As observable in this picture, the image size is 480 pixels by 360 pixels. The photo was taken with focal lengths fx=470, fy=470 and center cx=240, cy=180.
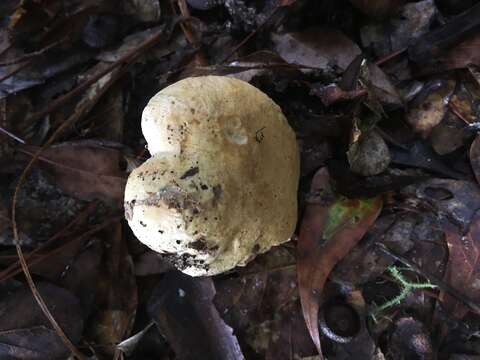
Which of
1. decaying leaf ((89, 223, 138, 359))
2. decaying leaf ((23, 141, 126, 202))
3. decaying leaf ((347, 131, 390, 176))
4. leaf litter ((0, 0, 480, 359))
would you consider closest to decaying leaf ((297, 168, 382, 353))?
leaf litter ((0, 0, 480, 359))

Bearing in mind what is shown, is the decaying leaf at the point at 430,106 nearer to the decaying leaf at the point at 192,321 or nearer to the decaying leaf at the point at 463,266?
the decaying leaf at the point at 463,266

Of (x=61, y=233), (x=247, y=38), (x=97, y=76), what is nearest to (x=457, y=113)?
(x=247, y=38)

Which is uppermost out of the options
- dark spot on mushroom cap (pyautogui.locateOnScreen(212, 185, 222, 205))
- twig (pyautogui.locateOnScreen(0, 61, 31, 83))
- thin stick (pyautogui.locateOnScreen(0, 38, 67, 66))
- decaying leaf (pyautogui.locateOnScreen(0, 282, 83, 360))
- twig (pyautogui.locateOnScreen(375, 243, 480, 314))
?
Answer: thin stick (pyautogui.locateOnScreen(0, 38, 67, 66))

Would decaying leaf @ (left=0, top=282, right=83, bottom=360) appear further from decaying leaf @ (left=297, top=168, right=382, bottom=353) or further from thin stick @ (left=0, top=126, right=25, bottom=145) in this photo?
decaying leaf @ (left=297, top=168, right=382, bottom=353)

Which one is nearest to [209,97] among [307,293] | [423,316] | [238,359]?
[307,293]

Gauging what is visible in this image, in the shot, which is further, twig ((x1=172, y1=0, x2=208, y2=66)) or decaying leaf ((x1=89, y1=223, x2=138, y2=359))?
twig ((x1=172, y1=0, x2=208, y2=66))

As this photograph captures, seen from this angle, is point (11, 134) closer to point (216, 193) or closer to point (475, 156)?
point (216, 193)
